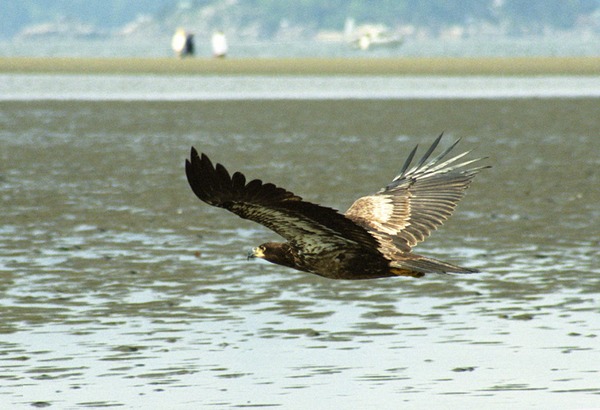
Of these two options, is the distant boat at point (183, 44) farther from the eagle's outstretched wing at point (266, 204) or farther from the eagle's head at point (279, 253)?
the eagle's outstretched wing at point (266, 204)

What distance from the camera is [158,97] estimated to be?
4756 cm

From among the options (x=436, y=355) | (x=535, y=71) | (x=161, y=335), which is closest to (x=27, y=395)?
(x=161, y=335)

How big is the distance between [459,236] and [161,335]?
21.1 ft

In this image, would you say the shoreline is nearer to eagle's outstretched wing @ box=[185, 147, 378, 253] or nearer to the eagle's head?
the eagle's head

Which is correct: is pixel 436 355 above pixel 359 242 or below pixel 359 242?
below

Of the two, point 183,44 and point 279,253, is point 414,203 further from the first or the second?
point 183,44

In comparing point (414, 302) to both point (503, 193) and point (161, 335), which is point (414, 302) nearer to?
point (161, 335)

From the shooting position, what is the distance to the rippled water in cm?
982

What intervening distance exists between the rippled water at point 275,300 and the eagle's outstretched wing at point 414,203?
92cm

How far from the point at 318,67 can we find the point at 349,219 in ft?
200

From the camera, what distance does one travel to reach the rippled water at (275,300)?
9820 mm

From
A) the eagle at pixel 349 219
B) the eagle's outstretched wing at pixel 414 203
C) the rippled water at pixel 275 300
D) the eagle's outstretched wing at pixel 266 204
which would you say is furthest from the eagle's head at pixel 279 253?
the rippled water at pixel 275 300

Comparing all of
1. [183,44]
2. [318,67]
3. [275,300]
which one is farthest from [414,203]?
[183,44]

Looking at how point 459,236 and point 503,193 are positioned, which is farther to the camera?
point 503,193
